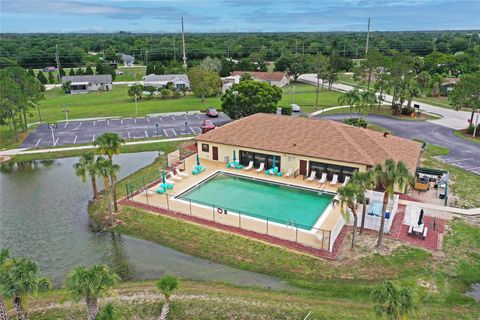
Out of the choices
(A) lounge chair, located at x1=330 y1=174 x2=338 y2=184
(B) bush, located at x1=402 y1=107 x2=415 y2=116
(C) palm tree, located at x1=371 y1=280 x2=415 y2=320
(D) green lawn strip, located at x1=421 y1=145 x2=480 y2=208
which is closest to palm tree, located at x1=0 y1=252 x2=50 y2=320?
(C) palm tree, located at x1=371 y1=280 x2=415 y2=320

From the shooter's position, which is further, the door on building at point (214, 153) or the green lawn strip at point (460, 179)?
the door on building at point (214, 153)

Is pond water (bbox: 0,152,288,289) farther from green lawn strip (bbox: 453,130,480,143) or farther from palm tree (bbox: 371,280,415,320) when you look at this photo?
green lawn strip (bbox: 453,130,480,143)

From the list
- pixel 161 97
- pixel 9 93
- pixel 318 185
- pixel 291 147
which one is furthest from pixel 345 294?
pixel 161 97

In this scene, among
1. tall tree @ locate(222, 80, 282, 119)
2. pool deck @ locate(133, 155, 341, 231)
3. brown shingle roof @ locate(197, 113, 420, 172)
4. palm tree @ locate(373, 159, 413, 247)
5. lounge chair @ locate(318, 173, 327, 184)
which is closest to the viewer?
palm tree @ locate(373, 159, 413, 247)

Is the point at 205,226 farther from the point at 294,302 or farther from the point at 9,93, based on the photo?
the point at 9,93

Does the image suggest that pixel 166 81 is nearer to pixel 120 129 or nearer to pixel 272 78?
pixel 272 78

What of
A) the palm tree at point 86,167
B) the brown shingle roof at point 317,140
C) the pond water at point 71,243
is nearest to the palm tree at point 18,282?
the pond water at point 71,243

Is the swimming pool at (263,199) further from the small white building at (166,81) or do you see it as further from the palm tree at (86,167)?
the small white building at (166,81)
